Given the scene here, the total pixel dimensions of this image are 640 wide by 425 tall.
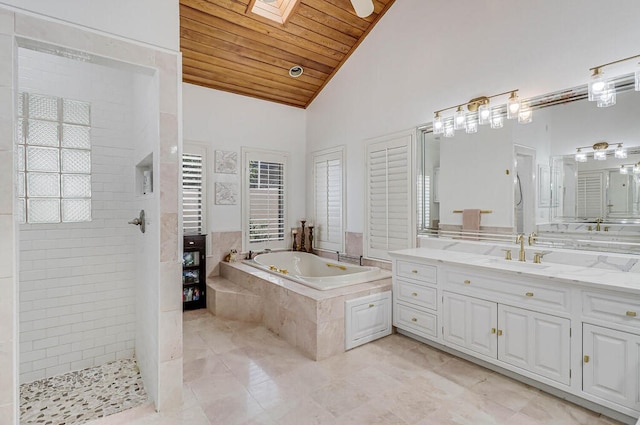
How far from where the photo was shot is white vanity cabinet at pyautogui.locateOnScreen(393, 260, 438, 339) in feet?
9.16

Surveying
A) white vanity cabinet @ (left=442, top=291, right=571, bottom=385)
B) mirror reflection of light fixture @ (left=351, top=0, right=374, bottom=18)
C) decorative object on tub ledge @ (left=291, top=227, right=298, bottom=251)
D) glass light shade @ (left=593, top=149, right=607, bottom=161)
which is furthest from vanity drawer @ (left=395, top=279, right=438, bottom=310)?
mirror reflection of light fixture @ (left=351, top=0, right=374, bottom=18)

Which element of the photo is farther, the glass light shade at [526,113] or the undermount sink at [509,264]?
the glass light shade at [526,113]

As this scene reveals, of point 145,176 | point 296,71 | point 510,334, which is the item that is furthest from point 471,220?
point 296,71

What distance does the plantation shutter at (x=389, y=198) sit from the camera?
3.56m

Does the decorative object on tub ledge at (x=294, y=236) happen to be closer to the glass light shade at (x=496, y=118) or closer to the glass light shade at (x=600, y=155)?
the glass light shade at (x=496, y=118)

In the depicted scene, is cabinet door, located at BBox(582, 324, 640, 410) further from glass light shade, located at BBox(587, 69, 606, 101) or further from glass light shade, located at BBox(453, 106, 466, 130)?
glass light shade, located at BBox(453, 106, 466, 130)

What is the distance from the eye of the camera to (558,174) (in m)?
2.49

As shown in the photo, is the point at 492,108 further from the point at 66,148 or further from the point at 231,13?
the point at 66,148

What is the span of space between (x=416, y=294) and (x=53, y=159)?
10.7 ft

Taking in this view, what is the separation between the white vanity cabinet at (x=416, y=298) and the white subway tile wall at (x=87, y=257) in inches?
96.0

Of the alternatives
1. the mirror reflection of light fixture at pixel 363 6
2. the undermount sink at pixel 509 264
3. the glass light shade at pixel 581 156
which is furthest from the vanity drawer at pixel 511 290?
the mirror reflection of light fixture at pixel 363 6

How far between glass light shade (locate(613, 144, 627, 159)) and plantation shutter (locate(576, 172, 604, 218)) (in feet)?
0.50

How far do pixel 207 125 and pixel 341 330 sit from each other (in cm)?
320

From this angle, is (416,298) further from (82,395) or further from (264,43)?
(264,43)
